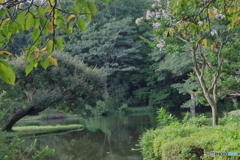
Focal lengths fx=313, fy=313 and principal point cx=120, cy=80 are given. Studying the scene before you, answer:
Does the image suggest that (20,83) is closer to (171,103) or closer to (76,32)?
(76,32)

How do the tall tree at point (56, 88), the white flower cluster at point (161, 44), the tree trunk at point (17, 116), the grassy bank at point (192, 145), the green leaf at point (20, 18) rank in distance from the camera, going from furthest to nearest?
the tall tree at point (56, 88) < the tree trunk at point (17, 116) < the white flower cluster at point (161, 44) < the grassy bank at point (192, 145) < the green leaf at point (20, 18)

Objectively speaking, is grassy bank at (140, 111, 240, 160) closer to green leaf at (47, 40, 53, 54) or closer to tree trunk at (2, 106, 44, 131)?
green leaf at (47, 40, 53, 54)

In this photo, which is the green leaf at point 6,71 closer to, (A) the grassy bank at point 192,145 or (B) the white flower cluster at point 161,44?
(A) the grassy bank at point 192,145

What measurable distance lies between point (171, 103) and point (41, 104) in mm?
12935

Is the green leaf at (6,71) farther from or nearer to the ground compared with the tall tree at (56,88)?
nearer to the ground

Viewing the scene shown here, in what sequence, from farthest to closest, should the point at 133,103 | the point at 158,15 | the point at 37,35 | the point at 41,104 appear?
the point at 133,103
the point at 41,104
the point at 158,15
the point at 37,35

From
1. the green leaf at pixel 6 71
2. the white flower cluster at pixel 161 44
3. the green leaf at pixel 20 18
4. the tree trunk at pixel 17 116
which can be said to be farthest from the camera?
the tree trunk at pixel 17 116

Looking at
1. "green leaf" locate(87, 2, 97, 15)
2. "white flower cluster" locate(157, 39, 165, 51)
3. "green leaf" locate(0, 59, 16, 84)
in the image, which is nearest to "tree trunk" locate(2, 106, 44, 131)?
"white flower cluster" locate(157, 39, 165, 51)

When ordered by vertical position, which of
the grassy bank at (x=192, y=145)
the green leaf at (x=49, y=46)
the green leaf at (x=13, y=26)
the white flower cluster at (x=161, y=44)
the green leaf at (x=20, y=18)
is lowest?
the grassy bank at (x=192, y=145)

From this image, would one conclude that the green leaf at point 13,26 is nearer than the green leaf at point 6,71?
No

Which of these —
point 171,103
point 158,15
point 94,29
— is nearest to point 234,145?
point 158,15

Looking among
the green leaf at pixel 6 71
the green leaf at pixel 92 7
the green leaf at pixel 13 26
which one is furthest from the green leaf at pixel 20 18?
the green leaf at pixel 6 71

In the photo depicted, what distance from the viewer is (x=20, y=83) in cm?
1510

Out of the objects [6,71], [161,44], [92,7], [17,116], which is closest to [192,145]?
[92,7]
